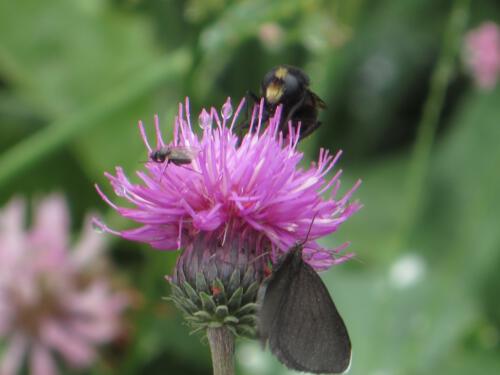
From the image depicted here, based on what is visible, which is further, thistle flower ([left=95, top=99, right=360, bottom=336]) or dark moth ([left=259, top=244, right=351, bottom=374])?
thistle flower ([left=95, top=99, right=360, bottom=336])

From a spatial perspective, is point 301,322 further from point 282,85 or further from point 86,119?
point 86,119

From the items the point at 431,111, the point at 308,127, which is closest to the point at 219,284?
the point at 308,127

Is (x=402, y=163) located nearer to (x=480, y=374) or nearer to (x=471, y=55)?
(x=471, y=55)

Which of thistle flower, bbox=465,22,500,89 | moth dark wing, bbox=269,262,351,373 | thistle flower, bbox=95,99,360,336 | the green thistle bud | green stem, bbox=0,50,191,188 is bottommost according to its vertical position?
moth dark wing, bbox=269,262,351,373

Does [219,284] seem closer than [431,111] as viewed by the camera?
Yes

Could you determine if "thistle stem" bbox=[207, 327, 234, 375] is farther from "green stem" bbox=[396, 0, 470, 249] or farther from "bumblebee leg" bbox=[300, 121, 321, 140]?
"green stem" bbox=[396, 0, 470, 249]

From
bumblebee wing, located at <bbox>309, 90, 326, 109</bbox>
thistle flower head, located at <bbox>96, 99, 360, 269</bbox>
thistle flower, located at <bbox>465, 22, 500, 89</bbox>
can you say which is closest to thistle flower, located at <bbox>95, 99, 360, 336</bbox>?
thistle flower head, located at <bbox>96, 99, 360, 269</bbox>

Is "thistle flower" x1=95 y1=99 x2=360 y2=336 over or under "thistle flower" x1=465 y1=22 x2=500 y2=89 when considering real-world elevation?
under
